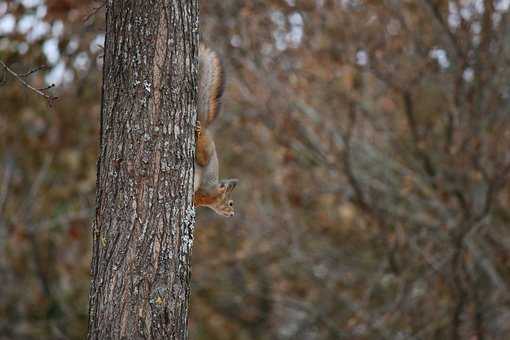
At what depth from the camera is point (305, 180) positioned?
8.93 metres

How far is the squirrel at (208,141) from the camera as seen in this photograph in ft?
10.9

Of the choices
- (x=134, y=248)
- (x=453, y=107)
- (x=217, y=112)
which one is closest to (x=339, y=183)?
(x=453, y=107)

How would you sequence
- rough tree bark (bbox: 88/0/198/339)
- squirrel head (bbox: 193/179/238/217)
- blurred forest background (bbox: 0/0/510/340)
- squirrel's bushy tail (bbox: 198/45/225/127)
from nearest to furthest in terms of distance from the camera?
rough tree bark (bbox: 88/0/198/339), squirrel's bushy tail (bbox: 198/45/225/127), squirrel head (bbox: 193/179/238/217), blurred forest background (bbox: 0/0/510/340)

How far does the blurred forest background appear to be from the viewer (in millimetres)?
6684

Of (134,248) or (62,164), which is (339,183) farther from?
(134,248)

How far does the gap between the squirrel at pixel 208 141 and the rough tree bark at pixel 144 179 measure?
0.44 metres

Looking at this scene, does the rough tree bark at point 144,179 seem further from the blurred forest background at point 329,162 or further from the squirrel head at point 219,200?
the blurred forest background at point 329,162

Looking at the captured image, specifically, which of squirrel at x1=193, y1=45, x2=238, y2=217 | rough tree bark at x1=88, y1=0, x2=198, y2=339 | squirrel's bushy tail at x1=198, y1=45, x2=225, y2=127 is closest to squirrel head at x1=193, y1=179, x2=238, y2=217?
squirrel at x1=193, y1=45, x2=238, y2=217

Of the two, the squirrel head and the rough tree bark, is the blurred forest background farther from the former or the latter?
the rough tree bark

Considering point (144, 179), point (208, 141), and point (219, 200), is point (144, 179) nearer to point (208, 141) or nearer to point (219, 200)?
point (208, 141)

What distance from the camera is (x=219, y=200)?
401 cm

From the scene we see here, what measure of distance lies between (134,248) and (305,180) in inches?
253

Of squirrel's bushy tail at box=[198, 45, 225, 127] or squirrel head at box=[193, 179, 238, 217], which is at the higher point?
squirrel's bushy tail at box=[198, 45, 225, 127]

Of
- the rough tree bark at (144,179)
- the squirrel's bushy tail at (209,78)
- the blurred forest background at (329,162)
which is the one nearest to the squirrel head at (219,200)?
the squirrel's bushy tail at (209,78)
